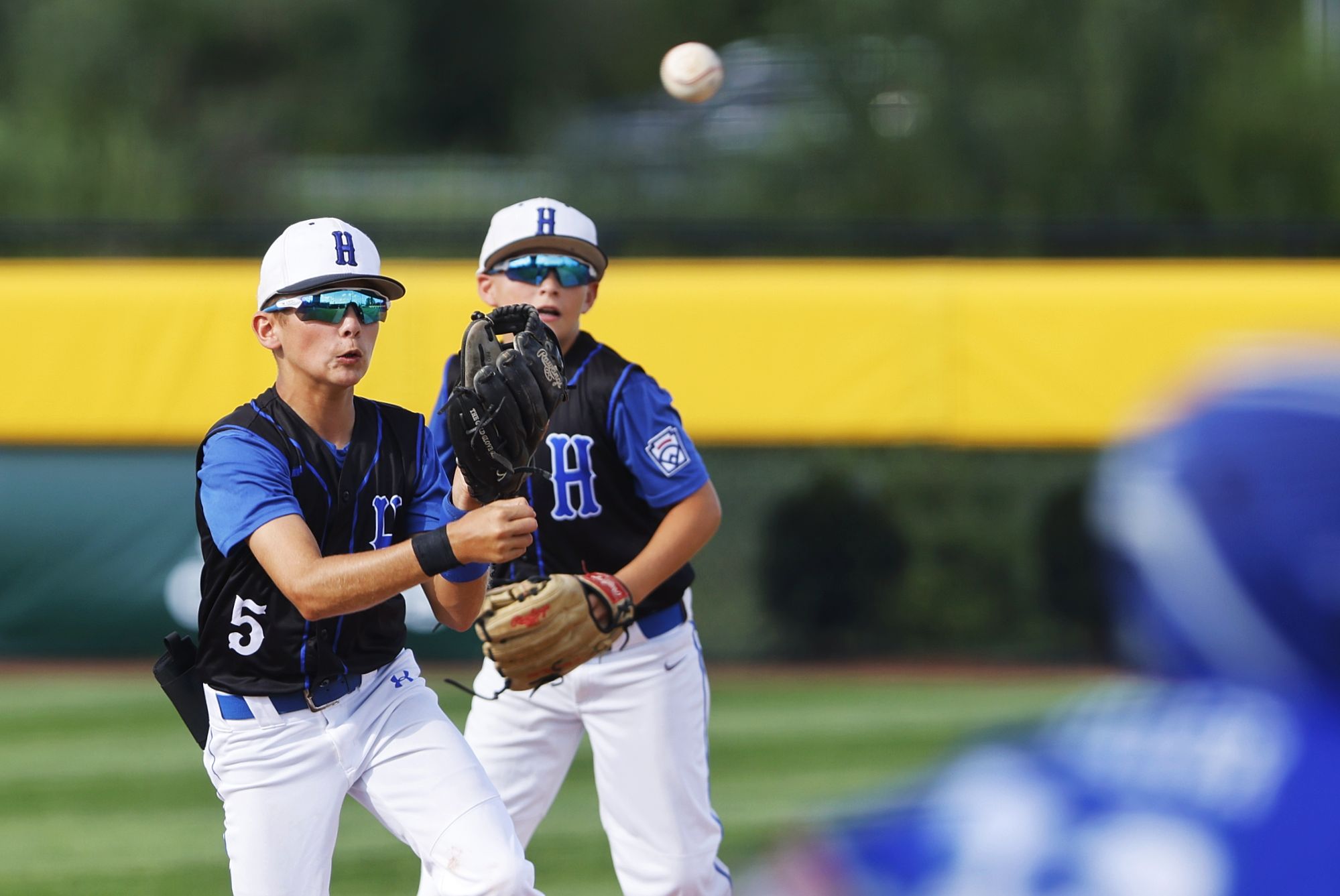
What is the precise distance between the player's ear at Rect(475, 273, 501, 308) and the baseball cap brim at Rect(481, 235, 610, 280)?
27mm

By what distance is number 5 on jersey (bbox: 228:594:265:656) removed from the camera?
369cm

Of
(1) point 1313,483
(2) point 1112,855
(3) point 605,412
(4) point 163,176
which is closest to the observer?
(1) point 1313,483

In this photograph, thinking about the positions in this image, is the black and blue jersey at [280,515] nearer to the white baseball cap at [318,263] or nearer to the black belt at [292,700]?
the black belt at [292,700]

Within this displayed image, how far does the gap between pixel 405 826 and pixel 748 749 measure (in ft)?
14.9

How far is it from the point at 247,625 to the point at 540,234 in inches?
54.8

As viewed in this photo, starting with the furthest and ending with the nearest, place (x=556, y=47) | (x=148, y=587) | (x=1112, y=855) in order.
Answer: (x=556, y=47) < (x=148, y=587) < (x=1112, y=855)

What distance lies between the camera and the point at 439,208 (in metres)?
19.7

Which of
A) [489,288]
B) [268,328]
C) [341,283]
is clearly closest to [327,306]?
[341,283]

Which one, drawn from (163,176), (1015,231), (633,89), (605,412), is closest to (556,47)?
(633,89)

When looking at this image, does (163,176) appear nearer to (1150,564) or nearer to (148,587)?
(148,587)

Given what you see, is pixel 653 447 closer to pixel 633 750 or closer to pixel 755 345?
pixel 633 750

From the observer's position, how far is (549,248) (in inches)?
181

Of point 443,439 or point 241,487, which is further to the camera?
point 443,439

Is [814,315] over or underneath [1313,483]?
over
